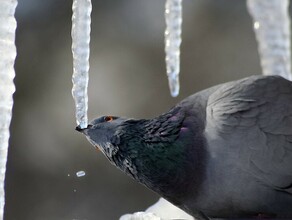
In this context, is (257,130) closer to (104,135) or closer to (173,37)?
(104,135)

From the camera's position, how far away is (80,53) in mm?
2832

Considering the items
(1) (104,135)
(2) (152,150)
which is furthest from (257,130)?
(1) (104,135)

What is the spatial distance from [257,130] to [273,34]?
1.26 m

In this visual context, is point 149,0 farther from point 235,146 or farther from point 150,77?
point 235,146

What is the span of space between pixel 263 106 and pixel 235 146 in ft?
0.65

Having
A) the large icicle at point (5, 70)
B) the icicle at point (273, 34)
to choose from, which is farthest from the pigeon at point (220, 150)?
the icicle at point (273, 34)

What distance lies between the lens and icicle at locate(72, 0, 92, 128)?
2768mm

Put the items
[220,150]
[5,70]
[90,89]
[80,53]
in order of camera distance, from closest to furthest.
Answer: [220,150], [5,70], [80,53], [90,89]

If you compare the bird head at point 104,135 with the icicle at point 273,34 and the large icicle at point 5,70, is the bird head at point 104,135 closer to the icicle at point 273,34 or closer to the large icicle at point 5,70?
the large icicle at point 5,70

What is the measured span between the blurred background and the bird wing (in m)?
4.61

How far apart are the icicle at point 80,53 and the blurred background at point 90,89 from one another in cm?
437

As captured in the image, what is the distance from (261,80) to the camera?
2.71 metres

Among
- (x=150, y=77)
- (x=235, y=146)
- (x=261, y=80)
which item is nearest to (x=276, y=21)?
(x=261, y=80)

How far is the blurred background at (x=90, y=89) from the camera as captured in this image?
7.27 meters
